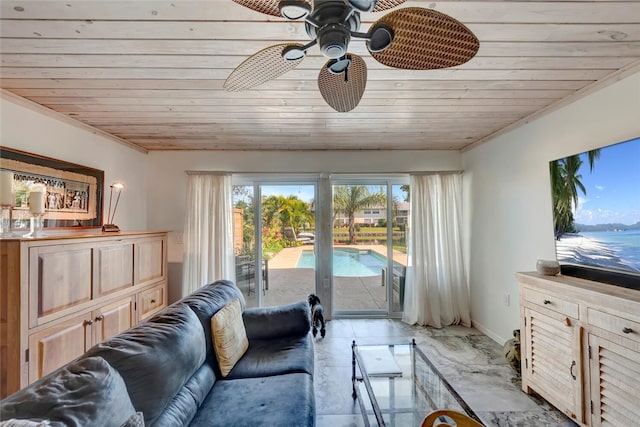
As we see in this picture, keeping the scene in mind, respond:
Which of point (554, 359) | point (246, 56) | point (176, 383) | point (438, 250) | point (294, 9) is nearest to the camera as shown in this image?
point (294, 9)

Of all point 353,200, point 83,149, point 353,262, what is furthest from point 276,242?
point 83,149

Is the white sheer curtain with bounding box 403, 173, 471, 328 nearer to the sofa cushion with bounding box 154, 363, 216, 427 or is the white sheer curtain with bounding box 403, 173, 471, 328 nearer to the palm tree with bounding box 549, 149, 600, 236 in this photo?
the palm tree with bounding box 549, 149, 600, 236

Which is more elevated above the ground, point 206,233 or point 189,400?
point 206,233

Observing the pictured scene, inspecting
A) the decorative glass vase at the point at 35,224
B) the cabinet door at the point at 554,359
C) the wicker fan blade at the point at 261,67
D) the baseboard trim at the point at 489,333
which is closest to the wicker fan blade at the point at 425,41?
the wicker fan blade at the point at 261,67

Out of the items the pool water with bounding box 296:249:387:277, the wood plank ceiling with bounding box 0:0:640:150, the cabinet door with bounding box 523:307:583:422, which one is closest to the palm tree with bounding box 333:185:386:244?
the pool water with bounding box 296:249:387:277

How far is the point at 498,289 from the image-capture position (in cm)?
311

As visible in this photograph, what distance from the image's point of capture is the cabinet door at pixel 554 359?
1.74m

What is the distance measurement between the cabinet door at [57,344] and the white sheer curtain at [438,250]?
3.37 metres

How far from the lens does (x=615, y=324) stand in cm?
154

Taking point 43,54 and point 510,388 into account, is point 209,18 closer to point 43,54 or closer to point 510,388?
point 43,54

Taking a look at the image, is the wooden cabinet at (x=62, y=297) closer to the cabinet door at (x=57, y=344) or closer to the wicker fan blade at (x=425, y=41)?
the cabinet door at (x=57, y=344)

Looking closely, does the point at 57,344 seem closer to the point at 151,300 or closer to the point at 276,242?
the point at 151,300

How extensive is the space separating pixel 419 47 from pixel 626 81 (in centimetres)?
178

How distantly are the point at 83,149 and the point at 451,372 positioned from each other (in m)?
4.04
